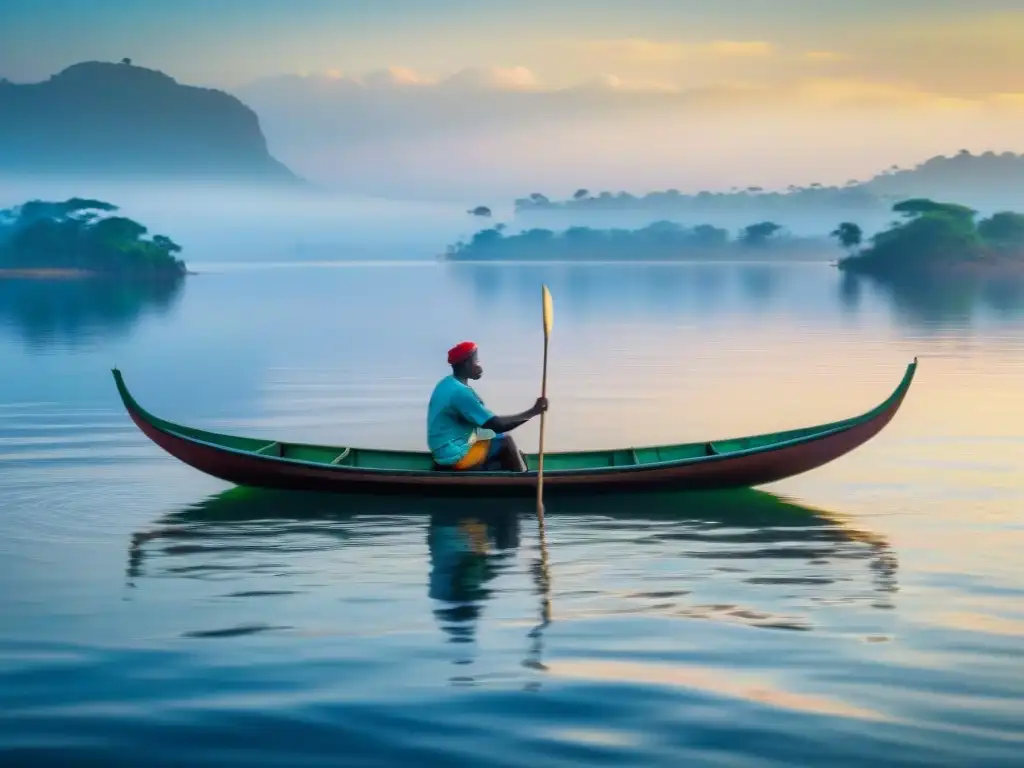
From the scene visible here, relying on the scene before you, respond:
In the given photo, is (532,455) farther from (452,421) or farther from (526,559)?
(526,559)

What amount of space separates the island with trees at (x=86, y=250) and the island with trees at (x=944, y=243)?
59.5 meters

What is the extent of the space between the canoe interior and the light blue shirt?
22.9 inches

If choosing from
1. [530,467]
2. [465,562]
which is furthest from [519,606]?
[530,467]

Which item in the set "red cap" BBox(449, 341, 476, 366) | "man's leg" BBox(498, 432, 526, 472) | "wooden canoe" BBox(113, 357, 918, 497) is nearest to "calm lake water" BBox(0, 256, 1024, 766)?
"wooden canoe" BBox(113, 357, 918, 497)

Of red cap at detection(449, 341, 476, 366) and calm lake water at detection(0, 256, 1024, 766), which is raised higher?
red cap at detection(449, 341, 476, 366)

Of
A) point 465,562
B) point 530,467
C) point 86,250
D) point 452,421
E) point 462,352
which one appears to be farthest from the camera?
point 86,250

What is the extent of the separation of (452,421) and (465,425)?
119 millimetres

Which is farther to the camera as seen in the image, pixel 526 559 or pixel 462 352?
pixel 462 352

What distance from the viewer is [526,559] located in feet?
36.4

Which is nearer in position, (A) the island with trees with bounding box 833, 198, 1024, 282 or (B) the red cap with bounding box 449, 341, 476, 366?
(B) the red cap with bounding box 449, 341, 476, 366

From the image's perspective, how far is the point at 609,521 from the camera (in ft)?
41.5

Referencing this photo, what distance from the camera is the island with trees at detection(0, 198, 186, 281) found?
418ft

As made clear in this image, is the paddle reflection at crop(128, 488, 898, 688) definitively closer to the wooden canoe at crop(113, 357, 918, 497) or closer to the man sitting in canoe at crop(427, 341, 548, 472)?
the wooden canoe at crop(113, 357, 918, 497)

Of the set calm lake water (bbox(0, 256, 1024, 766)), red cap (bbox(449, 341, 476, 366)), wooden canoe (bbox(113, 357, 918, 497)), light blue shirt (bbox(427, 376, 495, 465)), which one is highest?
red cap (bbox(449, 341, 476, 366))
